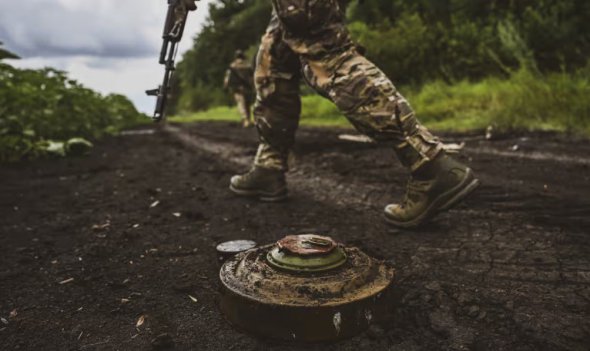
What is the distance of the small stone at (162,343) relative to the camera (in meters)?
1.13

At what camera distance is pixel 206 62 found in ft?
103

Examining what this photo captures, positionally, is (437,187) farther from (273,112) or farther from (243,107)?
(243,107)

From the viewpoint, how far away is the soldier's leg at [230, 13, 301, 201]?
2350mm

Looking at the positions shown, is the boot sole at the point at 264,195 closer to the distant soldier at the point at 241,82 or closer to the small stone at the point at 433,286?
the small stone at the point at 433,286

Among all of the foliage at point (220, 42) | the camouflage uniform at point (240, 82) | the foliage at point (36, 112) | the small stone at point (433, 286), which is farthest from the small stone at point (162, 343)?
the foliage at point (220, 42)

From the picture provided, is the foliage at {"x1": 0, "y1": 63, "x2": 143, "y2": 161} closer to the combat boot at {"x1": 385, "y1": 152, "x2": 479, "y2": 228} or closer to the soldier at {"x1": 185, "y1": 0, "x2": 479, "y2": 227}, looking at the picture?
the soldier at {"x1": 185, "y1": 0, "x2": 479, "y2": 227}

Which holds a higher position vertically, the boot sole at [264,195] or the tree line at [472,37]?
the tree line at [472,37]

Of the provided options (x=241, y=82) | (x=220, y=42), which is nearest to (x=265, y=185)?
(x=241, y=82)

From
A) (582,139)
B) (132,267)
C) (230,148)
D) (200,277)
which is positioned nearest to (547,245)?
(200,277)

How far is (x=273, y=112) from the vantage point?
2496 mm

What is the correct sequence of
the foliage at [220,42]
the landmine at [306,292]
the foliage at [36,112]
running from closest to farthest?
the landmine at [306,292], the foliage at [36,112], the foliage at [220,42]

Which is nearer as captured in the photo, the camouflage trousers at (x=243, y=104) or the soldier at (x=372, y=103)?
the soldier at (x=372, y=103)

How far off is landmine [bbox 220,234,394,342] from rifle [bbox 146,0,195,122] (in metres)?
0.81

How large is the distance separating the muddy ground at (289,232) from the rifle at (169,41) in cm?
62
